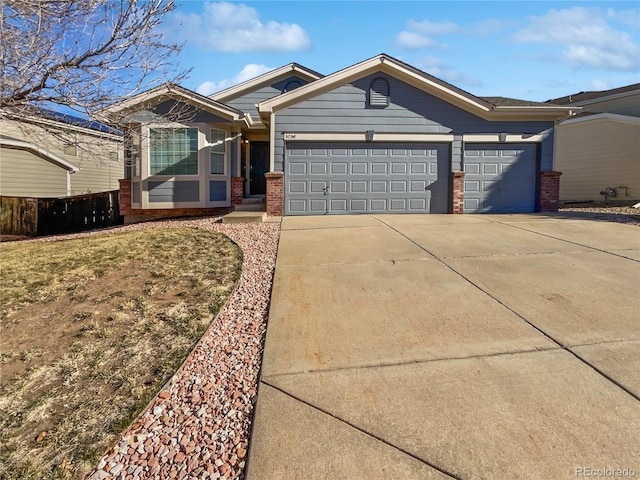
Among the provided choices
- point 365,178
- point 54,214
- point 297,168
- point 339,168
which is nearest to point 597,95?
point 365,178

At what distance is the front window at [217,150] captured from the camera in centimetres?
1172

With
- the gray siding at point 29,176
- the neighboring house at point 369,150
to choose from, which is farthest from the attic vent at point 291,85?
the gray siding at point 29,176

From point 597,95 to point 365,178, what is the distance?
1575cm

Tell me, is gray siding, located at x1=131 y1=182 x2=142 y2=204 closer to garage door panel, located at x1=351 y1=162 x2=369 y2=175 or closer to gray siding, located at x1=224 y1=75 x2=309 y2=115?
gray siding, located at x1=224 y1=75 x2=309 y2=115

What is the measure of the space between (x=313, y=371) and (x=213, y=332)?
4.19 feet

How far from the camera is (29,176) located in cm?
1478

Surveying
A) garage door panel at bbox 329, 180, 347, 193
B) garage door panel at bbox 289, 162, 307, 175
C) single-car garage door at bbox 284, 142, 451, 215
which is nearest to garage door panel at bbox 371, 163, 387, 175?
single-car garage door at bbox 284, 142, 451, 215

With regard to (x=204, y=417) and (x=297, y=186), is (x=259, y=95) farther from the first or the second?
(x=204, y=417)

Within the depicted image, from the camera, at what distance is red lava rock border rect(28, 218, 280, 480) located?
206 centimetres

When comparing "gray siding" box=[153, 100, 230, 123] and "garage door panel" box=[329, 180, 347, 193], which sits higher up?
"gray siding" box=[153, 100, 230, 123]

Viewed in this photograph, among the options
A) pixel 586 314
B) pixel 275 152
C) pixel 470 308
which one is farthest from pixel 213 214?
pixel 586 314

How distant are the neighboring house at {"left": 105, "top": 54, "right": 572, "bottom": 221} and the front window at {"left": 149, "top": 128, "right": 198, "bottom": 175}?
0.03 metres

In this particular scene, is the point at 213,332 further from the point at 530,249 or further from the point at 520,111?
the point at 520,111

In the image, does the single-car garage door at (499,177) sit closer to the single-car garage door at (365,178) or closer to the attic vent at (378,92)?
the single-car garage door at (365,178)
